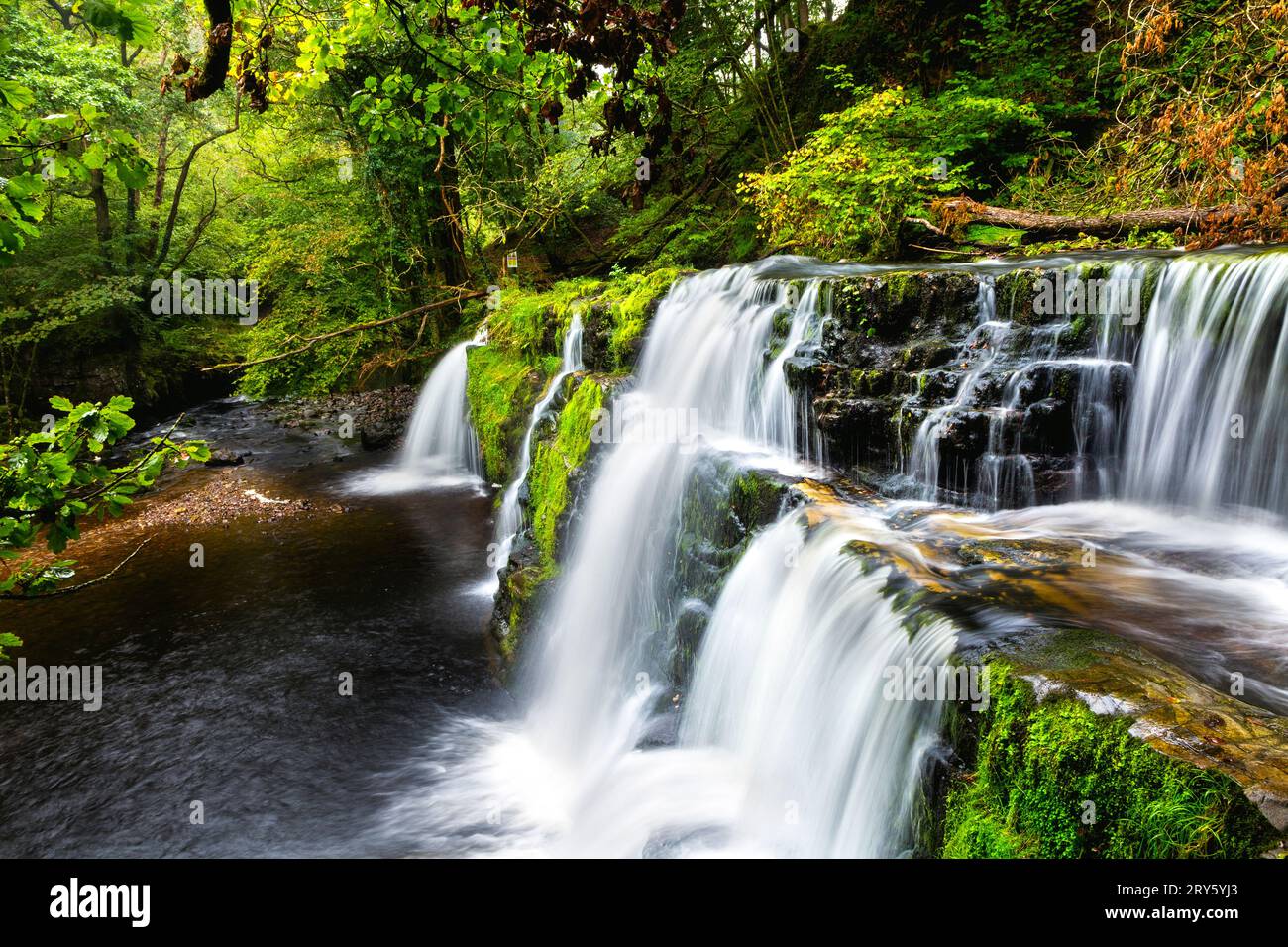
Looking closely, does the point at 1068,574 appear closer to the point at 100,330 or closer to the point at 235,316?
the point at 100,330

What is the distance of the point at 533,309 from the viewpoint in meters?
12.1

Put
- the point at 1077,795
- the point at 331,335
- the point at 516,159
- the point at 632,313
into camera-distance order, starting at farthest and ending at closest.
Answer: the point at 516,159 < the point at 331,335 < the point at 632,313 < the point at 1077,795

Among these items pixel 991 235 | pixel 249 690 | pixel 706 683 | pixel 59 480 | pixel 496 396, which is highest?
pixel 991 235

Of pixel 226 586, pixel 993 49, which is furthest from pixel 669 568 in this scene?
pixel 993 49

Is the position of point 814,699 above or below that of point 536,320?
below

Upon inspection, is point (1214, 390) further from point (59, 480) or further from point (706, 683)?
point (59, 480)

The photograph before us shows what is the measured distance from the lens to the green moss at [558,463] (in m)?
8.05

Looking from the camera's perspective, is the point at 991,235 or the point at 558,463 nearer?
the point at 558,463

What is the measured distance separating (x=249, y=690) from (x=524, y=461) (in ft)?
15.6

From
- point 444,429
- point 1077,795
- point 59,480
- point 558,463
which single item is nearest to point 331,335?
point 444,429

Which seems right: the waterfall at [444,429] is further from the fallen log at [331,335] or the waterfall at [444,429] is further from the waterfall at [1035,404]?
the waterfall at [1035,404]

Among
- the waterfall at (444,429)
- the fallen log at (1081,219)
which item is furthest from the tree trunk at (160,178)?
the fallen log at (1081,219)

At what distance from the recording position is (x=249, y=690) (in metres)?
6.84

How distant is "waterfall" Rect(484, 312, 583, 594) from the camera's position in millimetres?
9719
